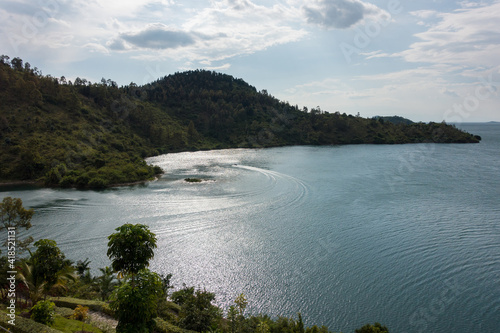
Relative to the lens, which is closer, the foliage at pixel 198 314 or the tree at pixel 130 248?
the tree at pixel 130 248

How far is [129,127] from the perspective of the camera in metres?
123

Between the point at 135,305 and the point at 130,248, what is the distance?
10.1 ft

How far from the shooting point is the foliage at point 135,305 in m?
14.5

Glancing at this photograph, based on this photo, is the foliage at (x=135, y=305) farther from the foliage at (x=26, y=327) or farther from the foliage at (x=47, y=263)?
the foliage at (x=47, y=263)

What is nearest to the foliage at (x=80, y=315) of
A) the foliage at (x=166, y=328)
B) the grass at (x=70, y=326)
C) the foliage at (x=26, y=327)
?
the grass at (x=70, y=326)

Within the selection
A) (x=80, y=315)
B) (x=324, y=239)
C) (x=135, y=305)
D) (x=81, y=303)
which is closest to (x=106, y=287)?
(x=81, y=303)

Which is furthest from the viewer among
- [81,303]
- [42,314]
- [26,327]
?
[81,303]

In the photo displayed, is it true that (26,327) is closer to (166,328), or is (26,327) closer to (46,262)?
(46,262)

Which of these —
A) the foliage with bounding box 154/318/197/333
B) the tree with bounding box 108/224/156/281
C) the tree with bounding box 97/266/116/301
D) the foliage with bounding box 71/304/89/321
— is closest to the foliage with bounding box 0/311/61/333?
the foliage with bounding box 71/304/89/321

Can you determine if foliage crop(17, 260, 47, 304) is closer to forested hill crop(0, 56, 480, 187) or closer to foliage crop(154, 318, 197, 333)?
foliage crop(154, 318, 197, 333)

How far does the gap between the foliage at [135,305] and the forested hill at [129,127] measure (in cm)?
5609

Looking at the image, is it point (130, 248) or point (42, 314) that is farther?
point (130, 248)

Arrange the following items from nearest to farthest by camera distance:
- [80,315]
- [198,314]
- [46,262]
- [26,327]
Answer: [26,327] → [46,262] → [80,315] → [198,314]

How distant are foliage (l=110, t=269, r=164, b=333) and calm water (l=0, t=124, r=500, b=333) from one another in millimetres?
11986
